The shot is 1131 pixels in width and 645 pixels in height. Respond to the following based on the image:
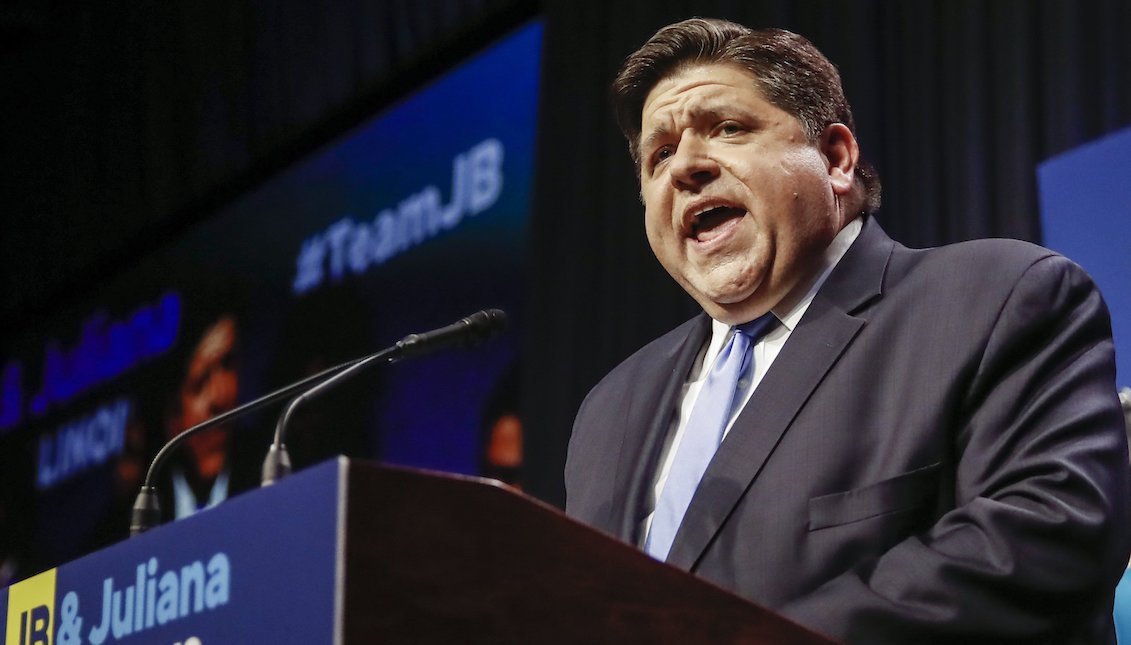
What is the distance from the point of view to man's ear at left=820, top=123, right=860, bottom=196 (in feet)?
6.87

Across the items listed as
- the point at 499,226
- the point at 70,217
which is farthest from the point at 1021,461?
the point at 70,217

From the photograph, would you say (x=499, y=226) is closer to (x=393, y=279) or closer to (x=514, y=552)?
(x=393, y=279)

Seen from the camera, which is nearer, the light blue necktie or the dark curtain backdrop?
the light blue necktie

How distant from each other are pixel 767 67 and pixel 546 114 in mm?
2655

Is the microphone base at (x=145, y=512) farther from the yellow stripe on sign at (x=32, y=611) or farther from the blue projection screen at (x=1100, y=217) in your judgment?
the blue projection screen at (x=1100, y=217)

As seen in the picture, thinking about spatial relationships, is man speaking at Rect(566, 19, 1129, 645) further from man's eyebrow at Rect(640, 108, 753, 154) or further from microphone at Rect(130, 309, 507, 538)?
microphone at Rect(130, 309, 507, 538)

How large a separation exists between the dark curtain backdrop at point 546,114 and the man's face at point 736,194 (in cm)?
136

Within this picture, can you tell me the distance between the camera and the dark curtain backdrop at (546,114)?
132 inches

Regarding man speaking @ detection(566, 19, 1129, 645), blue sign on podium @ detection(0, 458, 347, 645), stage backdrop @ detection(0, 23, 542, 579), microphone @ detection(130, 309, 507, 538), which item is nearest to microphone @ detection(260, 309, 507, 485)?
microphone @ detection(130, 309, 507, 538)

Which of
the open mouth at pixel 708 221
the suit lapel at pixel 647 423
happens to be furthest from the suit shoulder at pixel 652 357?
the open mouth at pixel 708 221

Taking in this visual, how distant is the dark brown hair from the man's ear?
2cm

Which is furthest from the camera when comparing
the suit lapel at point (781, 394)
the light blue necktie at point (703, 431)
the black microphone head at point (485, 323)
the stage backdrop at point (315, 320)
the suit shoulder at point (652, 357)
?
the stage backdrop at point (315, 320)

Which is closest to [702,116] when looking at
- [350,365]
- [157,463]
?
[350,365]

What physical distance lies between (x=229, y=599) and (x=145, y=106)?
5.76 metres
